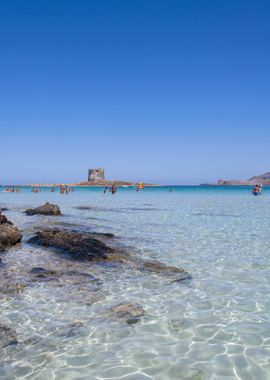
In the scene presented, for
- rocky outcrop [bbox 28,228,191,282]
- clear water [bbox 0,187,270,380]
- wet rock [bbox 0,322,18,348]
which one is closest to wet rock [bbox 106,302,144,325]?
clear water [bbox 0,187,270,380]

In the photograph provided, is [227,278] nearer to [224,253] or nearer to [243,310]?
[243,310]

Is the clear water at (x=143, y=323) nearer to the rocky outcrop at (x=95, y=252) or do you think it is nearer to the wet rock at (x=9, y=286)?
the wet rock at (x=9, y=286)

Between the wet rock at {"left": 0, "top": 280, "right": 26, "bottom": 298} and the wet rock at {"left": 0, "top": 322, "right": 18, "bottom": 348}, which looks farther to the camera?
the wet rock at {"left": 0, "top": 280, "right": 26, "bottom": 298}

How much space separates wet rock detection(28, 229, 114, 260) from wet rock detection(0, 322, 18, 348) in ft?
18.8

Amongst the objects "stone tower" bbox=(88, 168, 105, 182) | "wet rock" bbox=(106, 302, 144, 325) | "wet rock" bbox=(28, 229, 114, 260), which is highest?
"stone tower" bbox=(88, 168, 105, 182)

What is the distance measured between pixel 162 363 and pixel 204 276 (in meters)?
4.95

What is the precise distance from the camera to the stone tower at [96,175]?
570 feet

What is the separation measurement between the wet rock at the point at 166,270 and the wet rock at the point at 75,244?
1.77 m

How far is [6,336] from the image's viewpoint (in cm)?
586

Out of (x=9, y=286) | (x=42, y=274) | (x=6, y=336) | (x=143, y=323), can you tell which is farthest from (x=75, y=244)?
(x=6, y=336)

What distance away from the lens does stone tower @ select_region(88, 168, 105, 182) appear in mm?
173625

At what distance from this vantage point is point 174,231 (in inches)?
760

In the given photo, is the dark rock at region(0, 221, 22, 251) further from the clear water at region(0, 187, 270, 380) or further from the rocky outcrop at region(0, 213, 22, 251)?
the clear water at region(0, 187, 270, 380)

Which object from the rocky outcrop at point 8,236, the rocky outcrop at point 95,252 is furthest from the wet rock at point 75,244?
the rocky outcrop at point 8,236
